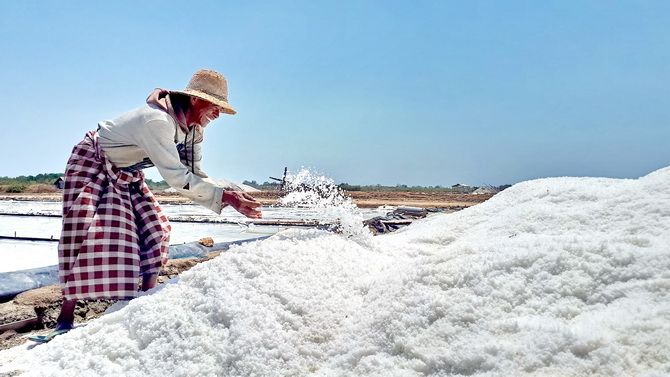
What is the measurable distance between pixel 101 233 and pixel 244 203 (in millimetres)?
522

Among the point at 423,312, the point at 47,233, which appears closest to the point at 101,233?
the point at 423,312

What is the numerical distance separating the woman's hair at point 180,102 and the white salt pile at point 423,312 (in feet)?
2.27

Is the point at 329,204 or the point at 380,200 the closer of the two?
the point at 329,204

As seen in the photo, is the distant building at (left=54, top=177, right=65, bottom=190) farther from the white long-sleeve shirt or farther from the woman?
the white long-sleeve shirt

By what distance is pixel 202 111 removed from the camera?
191cm

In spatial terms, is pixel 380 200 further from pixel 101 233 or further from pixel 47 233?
pixel 101 233

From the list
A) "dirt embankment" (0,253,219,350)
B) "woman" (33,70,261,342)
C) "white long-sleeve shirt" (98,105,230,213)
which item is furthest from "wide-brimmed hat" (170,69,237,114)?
"dirt embankment" (0,253,219,350)

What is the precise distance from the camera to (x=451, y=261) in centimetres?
121

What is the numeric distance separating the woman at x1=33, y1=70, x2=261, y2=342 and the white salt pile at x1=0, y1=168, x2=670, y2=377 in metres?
0.34

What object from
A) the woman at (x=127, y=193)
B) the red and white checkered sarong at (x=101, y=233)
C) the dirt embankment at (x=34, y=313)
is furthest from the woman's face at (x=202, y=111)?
the dirt embankment at (x=34, y=313)

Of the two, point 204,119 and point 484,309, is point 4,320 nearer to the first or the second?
point 204,119

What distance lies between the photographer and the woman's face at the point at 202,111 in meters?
1.90

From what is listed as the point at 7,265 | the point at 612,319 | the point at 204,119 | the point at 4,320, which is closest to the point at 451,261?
the point at 612,319

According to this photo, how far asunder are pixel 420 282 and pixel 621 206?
25.4 inches
